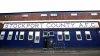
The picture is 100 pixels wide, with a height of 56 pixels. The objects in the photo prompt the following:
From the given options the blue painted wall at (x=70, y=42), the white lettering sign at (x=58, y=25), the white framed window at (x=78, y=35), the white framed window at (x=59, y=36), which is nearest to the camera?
the blue painted wall at (x=70, y=42)

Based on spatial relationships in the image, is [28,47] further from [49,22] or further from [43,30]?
[49,22]

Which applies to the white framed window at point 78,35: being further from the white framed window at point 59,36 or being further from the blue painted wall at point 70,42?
the white framed window at point 59,36

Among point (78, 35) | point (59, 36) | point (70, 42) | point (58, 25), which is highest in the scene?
point (58, 25)

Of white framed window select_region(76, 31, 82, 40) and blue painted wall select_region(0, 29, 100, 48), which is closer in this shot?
blue painted wall select_region(0, 29, 100, 48)

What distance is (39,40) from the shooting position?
97.3 ft

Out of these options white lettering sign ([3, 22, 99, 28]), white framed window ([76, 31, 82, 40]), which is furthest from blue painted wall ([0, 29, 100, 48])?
white lettering sign ([3, 22, 99, 28])

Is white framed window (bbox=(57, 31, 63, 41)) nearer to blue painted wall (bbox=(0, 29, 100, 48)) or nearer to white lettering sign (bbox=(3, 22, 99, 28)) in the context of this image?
blue painted wall (bbox=(0, 29, 100, 48))

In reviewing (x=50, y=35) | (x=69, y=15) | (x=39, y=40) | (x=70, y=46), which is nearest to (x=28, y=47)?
(x=39, y=40)

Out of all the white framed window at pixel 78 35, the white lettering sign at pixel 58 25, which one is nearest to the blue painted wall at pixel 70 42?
the white framed window at pixel 78 35

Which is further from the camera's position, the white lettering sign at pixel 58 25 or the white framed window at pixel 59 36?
the white lettering sign at pixel 58 25

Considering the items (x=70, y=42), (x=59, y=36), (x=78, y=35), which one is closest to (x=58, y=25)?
(x=59, y=36)

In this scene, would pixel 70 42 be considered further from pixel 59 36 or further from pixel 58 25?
pixel 58 25

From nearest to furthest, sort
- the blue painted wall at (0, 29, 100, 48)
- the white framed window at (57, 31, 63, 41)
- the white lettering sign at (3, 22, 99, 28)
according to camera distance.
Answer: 1. the blue painted wall at (0, 29, 100, 48)
2. the white framed window at (57, 31, 63, 41)
3. the white lettering sign at (3, 22, 99, 28)

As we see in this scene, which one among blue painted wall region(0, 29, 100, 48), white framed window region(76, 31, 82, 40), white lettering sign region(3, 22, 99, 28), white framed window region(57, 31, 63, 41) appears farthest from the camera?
white lettering sign region(3, 22, 99, 28)
